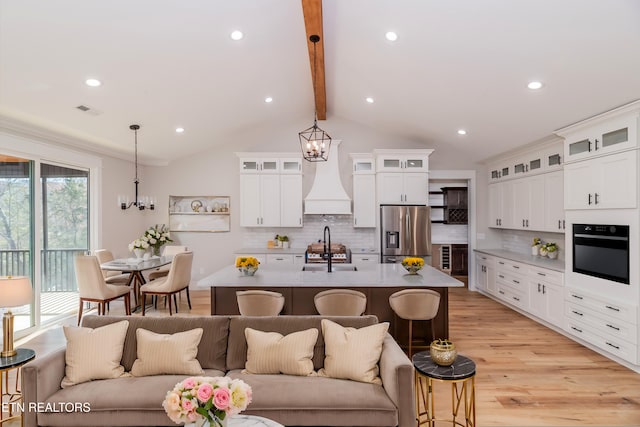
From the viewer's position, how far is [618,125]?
3590mm

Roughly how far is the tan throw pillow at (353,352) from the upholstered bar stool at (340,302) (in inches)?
30.6

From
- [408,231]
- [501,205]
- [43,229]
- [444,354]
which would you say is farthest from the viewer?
[501,205]

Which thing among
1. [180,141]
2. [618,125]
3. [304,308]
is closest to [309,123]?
[180,141]

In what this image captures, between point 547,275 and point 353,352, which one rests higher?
point 547,275

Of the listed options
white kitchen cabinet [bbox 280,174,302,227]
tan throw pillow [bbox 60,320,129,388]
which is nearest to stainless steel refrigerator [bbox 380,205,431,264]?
white kitchen cabinet [bbox 280,174,302,227]

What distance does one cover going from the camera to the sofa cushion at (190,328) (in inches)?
101

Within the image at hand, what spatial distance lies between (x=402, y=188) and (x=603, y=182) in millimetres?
3176

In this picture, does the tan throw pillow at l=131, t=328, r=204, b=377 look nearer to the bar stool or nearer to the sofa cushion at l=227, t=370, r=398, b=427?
the sofa cushion at l=227, t=370, r=398, b=427

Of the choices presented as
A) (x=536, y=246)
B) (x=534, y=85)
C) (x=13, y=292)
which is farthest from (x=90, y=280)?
(x=536, y=246)

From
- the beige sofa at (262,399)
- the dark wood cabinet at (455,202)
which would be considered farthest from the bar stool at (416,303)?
the dark wood cabinet at (455,202)

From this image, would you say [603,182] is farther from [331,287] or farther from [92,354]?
[92,354]

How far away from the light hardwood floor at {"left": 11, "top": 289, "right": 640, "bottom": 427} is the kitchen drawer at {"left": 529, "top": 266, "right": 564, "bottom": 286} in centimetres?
63

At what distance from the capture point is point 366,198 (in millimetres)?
6809

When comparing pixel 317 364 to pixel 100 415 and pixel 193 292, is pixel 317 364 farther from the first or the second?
pixel 193 292
